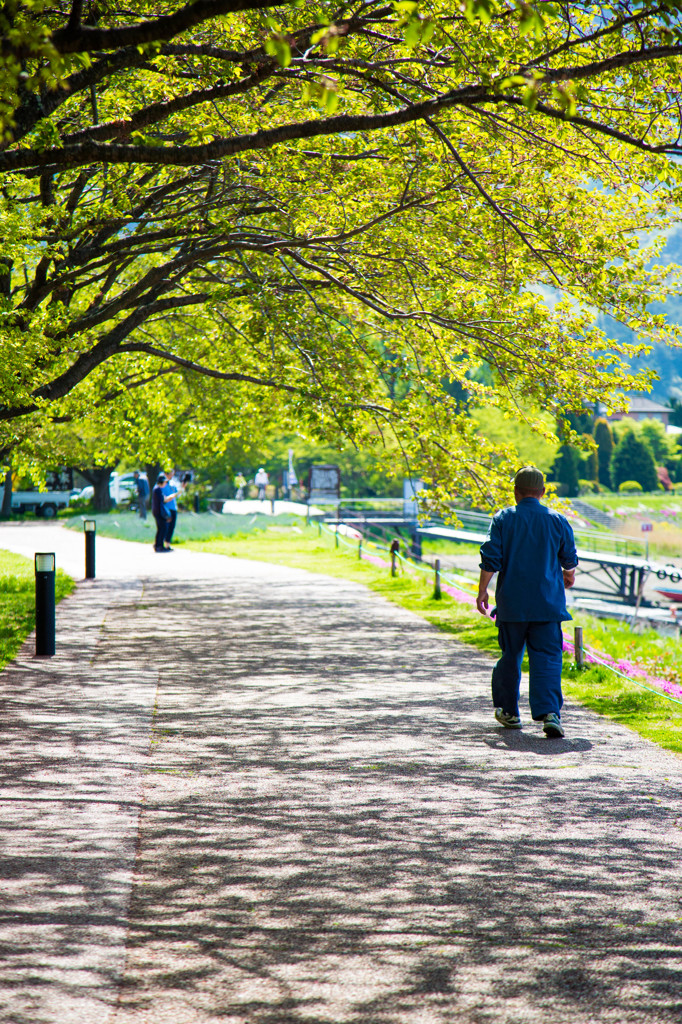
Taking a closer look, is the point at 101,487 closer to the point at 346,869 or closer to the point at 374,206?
the point at 374,206

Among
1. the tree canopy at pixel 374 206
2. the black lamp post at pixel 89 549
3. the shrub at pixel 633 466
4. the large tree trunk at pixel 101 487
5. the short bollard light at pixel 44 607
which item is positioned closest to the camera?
the tree canopy at pixel 374 206

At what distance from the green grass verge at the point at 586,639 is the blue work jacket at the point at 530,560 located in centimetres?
127

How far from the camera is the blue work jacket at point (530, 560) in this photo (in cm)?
693

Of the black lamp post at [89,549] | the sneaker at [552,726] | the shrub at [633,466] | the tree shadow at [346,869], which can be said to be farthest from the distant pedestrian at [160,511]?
the shrub at [633,466]

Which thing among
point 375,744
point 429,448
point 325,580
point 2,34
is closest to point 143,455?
point 325,580

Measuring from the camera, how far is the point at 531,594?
6.95 m

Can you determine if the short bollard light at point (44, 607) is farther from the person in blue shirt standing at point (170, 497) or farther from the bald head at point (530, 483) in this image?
the person in blue shirt standing at point (170, 497)

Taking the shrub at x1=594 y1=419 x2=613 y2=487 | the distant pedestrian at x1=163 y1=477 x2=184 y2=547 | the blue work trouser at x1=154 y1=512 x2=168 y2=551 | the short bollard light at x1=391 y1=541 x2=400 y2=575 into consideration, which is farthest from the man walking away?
the shrub at x1=594 y1=419 x2=613 y2=487

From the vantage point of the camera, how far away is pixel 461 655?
10.4m

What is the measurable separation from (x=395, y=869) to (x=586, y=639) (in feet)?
29.7

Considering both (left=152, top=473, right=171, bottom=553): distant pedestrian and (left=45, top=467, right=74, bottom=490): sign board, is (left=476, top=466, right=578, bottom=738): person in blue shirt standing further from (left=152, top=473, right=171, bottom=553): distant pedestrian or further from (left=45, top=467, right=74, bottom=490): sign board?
(left=45, top=467, right=74, bottom=490): sign board

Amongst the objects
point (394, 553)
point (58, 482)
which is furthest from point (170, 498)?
point (58, 482)

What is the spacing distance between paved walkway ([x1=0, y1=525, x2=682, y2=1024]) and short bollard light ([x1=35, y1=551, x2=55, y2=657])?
Answer: 103 cm

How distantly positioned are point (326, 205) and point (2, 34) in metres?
7.40
